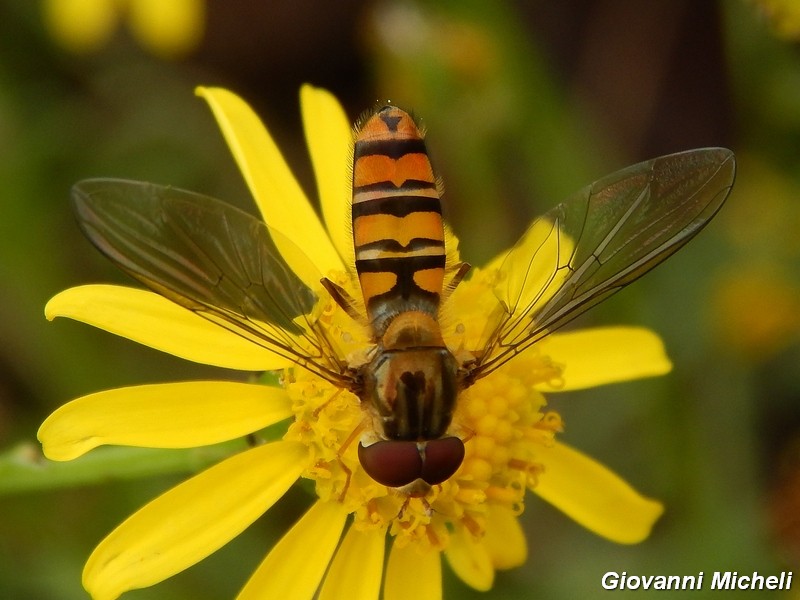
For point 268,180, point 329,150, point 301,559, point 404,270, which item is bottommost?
point 301,559

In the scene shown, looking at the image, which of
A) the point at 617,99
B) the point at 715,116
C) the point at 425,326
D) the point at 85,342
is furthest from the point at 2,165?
the point at 715,116

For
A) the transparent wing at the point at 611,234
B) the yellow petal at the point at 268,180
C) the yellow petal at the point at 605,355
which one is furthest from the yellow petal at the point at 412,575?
the yellow petal at the point at 268,180

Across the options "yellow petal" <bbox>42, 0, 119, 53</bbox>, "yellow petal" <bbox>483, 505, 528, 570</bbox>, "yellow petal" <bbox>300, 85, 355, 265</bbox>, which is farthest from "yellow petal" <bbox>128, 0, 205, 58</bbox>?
"yellow petal" <bbox>483, 505, 528, 570</bbox>

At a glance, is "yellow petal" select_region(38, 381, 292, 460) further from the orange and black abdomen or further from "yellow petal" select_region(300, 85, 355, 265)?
"yellow petal" select_region(300, 85, 355, 265)

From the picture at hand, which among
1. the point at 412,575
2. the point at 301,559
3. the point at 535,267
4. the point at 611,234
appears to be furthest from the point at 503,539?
the point at 611,234

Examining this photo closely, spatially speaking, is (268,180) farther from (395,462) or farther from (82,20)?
(82,20)

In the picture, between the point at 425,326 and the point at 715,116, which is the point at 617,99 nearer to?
the point at 715,116
